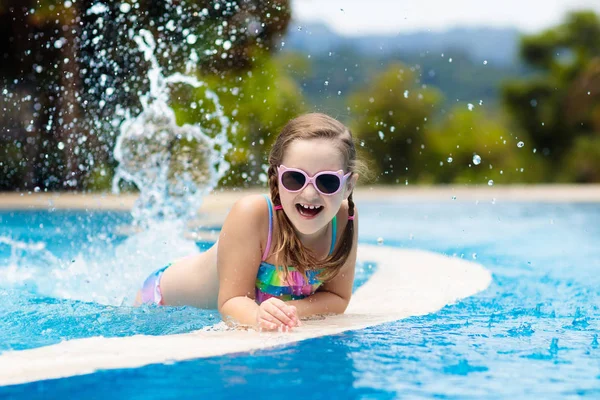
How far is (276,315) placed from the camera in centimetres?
294

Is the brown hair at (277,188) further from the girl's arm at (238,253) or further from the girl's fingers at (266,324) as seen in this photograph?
the girl's fingers at (266,324)

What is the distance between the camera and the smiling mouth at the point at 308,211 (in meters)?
3.08

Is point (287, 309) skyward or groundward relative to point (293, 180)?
groundward

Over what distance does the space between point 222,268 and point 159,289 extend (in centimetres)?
73

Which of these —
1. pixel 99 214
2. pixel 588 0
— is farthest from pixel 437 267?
pixel 588 0

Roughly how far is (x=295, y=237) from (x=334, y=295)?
14.9 inches

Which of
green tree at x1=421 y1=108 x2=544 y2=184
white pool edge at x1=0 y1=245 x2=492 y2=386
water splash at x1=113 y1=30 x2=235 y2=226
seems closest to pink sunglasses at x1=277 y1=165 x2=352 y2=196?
white pool edge at x1=0 y1=245 x2=492 y2=386

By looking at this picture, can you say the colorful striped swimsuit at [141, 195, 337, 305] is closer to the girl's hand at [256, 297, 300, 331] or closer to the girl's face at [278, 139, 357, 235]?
the girl's face at [278, 139, 357, 235]

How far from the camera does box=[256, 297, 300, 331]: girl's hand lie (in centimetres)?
293

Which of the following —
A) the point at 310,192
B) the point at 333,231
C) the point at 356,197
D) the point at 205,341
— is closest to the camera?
the point at 205,341

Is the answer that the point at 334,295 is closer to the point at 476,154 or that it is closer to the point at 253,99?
the point at 253,99

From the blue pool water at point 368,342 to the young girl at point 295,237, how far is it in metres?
0.24

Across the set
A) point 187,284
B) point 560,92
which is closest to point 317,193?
point 187,284

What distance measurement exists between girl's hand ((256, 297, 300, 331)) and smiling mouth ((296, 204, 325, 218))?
0.34m
